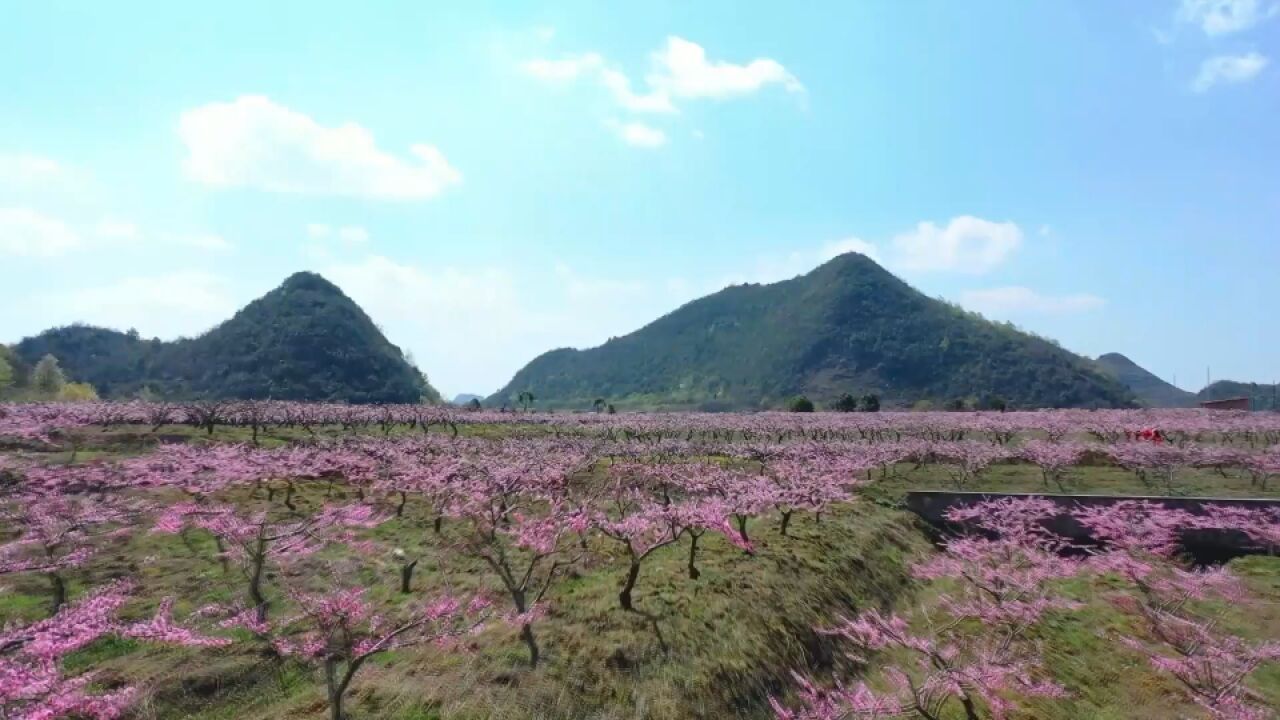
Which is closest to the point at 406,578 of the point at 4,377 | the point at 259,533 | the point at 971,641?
the point at 259,533

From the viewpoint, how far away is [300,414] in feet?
188

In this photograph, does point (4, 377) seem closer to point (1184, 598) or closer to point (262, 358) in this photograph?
point (262, 358)

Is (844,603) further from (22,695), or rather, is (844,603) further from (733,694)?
(22,695)

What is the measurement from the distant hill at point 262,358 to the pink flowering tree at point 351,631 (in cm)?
12842

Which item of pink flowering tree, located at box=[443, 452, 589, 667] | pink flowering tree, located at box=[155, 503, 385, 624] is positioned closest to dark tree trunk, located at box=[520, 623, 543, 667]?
pink flowering tree, located at box=[443, 452, 589, 667]

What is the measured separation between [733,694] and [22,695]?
37.9 feet

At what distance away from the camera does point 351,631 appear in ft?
39.9

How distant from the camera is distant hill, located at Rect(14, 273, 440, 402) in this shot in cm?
13888

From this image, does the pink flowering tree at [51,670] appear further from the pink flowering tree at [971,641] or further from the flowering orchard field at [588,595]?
the pink flowering tree at [971,641]

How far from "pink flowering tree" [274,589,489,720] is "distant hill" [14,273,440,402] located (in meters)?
128

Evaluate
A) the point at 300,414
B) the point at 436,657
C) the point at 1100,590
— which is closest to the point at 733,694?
the point at 436,657

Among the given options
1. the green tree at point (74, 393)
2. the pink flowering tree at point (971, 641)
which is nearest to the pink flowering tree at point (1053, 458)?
the pink flowering tree at point (971, 641)

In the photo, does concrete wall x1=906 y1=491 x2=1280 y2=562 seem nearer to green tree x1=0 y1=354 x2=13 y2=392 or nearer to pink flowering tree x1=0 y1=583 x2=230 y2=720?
pink flowering tree x1=0 y1=583 x2=230 y2=720

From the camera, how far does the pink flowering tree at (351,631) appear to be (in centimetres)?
961
